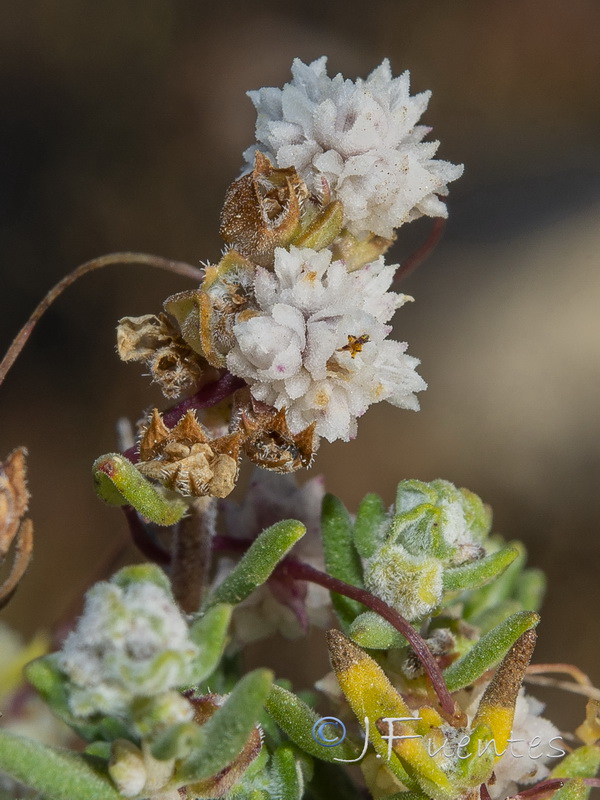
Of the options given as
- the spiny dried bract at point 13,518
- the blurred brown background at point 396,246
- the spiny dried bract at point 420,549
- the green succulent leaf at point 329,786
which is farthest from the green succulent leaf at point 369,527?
the blurred brown background at point 396,246

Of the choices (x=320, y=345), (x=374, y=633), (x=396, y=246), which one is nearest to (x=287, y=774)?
(x=374, y=633)

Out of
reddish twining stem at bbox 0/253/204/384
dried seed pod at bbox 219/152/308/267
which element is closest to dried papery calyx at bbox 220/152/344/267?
dried seed pod at bbox 219/152/308/267

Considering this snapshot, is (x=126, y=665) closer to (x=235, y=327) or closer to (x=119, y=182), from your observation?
(x=235, y=327)

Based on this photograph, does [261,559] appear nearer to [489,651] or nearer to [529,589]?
[489,651]

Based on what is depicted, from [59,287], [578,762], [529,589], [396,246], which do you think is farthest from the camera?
[396,246]

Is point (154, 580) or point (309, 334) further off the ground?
point (309, 334)

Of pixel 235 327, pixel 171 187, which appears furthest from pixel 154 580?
pixel 171 187
